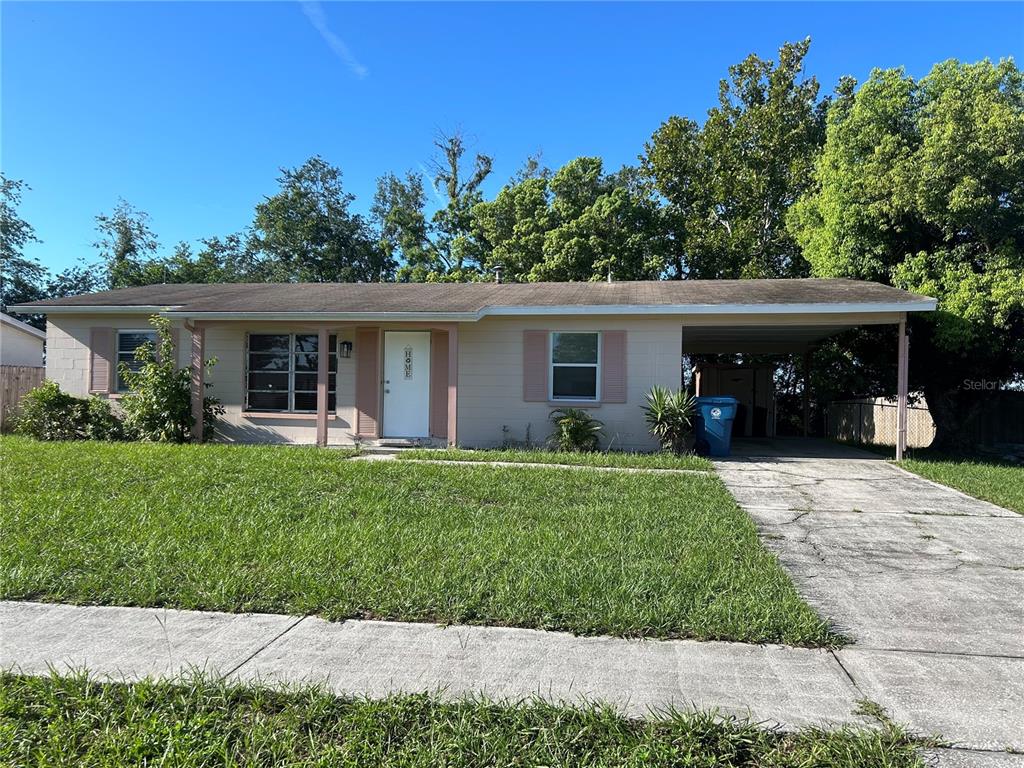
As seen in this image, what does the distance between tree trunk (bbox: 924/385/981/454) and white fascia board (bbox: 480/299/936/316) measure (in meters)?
4.75

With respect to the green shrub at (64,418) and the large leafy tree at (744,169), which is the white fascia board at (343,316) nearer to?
the green shrub at (64,418)

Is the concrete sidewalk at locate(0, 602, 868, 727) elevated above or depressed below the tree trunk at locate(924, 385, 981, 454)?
below

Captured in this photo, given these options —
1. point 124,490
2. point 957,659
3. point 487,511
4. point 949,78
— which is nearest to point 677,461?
point 487,511

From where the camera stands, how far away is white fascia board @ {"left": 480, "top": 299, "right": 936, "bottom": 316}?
33.6ft

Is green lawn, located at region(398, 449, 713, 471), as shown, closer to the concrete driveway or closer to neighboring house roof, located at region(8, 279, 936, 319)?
the concrete driveway

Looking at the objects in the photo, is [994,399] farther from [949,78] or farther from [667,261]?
[667,261]

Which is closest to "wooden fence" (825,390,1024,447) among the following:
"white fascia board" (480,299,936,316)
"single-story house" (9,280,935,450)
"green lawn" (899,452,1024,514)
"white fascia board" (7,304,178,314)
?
"green lawn" (899,452,1024,514)

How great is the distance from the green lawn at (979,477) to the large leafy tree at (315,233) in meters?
28.8

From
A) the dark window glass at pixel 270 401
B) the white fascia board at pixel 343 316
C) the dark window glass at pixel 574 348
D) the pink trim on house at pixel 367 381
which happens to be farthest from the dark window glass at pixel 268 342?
the dark window glass at pixel 574 348

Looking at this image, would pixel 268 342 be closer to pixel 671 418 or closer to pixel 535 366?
pixel 535 366

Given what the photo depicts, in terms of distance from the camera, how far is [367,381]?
1241cm

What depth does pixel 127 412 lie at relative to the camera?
12273 millimetres

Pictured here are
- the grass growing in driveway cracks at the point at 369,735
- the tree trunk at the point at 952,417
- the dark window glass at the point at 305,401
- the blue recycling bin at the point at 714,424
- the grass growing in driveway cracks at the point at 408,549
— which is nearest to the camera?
the grass growing in driveway cracks at the point at 369,735

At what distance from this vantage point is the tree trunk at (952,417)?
555 inches
